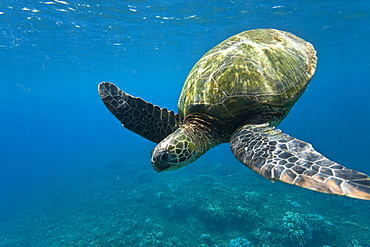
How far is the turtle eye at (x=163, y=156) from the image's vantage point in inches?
114

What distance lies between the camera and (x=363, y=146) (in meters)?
20.6

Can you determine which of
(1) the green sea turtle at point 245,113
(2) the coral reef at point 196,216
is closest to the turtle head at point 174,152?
(1) the green sea turtle at point 245,113

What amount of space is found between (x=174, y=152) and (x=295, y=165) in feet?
4.91

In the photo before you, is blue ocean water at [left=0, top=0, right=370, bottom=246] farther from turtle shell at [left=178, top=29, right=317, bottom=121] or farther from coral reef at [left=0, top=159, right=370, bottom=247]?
turtle shell at [left=178, top=29, right=317, bottom=121]

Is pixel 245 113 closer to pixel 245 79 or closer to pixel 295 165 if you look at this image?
pixel 245 79

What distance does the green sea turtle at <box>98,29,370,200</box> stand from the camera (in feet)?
6.89

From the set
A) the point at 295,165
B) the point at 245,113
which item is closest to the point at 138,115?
the point at 245,113

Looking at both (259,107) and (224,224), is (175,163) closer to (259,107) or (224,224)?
(259,107)

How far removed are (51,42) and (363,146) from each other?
29.9 m

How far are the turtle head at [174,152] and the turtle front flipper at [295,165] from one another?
0.64 metres

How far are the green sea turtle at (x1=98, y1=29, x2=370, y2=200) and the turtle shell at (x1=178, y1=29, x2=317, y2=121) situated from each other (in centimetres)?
1

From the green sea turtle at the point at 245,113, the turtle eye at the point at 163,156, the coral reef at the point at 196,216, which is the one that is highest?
the green sea turtle at the point at 245,113

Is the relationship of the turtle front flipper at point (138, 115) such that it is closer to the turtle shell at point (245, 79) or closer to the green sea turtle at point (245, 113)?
the green sea turtle at point (245, 113)

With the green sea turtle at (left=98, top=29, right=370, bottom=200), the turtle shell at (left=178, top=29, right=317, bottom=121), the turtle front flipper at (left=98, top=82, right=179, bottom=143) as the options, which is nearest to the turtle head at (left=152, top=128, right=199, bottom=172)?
the green sea turtle at (left=98, top=29, right=370, bottom=200)
